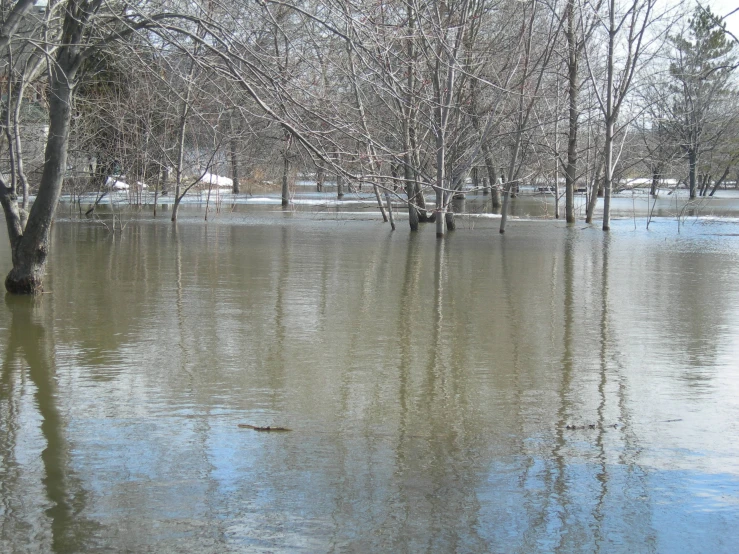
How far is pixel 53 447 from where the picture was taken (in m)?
5.75

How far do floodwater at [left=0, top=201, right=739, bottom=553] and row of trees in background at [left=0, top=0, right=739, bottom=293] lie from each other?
165 centimetres

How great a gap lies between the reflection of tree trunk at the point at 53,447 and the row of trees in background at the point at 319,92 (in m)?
2.47

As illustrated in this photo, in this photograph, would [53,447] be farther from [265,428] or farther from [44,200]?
[44,200]

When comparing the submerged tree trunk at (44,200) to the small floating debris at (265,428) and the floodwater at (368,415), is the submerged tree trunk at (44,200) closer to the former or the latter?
the floodwater at (368,415)

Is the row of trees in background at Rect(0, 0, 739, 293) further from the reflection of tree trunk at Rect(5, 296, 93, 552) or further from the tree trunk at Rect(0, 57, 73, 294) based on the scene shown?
the reflection of tree trunk at Rect(5, 296, 93, 552)

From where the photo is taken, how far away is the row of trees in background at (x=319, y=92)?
24.2 ft

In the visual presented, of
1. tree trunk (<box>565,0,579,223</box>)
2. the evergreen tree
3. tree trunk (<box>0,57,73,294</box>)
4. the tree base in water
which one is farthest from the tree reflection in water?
the evergreen tree

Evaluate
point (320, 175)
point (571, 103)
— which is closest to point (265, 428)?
point (320, 175)

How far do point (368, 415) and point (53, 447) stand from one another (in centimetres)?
221

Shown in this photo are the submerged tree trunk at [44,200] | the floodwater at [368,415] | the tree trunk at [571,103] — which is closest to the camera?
the floodwater at [368,415]

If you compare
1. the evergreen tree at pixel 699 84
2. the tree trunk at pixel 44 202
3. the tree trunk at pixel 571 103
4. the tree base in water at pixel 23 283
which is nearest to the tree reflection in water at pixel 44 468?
the tree trunk at pixel 44 202

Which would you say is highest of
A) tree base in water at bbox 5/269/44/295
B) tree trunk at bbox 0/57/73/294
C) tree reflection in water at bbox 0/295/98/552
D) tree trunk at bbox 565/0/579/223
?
tree trunk at bbox 565/0/579/223

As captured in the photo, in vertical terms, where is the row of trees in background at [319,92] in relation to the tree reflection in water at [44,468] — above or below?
above

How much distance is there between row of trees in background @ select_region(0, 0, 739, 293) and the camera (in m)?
7.37
